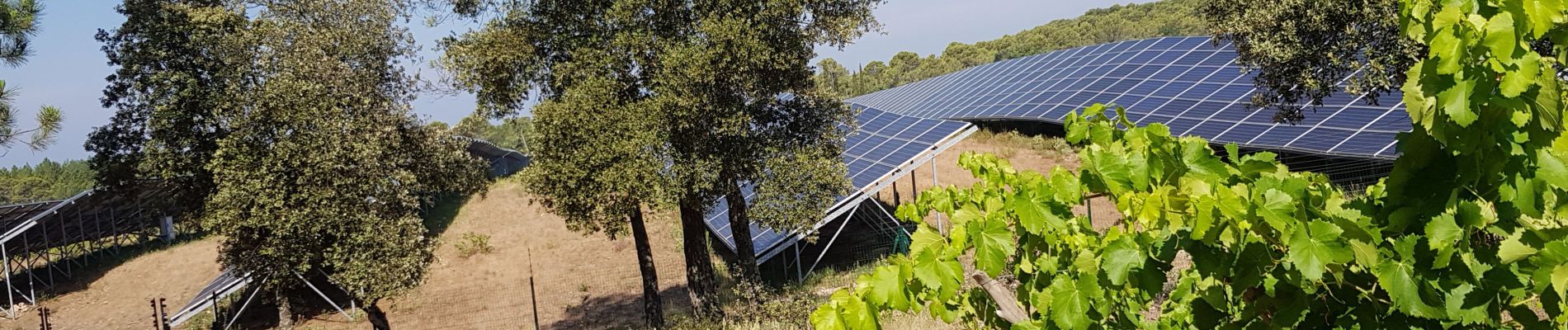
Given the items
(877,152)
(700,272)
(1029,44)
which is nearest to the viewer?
(700,272)

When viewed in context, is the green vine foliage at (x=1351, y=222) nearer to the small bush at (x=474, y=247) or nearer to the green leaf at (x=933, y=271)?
the green leaf at (x=933, y=271)

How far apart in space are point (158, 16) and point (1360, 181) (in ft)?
89.3

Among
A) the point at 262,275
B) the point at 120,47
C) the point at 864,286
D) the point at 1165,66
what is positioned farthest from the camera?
the point at 1165,66

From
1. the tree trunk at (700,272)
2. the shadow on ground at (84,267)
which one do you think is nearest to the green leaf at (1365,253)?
the tree trunk at (700,272)

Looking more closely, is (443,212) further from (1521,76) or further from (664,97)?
(1521,76)

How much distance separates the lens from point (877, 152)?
23047 mm

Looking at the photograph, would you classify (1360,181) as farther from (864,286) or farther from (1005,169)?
(864,286)

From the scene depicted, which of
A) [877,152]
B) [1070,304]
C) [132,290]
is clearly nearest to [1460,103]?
[1070,304]

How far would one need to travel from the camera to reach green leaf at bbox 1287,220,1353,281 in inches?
109

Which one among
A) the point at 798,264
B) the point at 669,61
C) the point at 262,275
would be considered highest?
the point at 669,61

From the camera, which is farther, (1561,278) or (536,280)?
(536,280)

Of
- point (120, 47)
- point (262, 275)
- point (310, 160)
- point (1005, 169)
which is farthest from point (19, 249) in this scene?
point (1005, 169)

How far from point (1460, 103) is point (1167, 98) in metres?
28.6

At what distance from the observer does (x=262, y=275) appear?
15375mm
